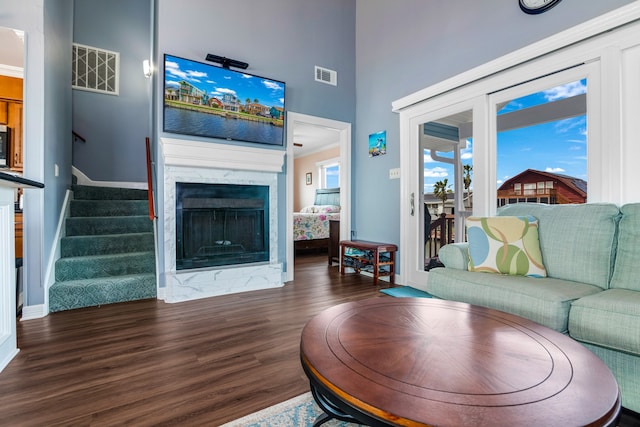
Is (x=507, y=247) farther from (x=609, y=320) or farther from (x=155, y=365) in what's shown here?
(x=155, y=365)

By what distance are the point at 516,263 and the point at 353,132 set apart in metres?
2.97

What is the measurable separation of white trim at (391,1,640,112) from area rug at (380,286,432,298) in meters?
2.14

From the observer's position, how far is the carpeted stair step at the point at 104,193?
411cm

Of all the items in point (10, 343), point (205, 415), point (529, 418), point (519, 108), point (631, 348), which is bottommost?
point (205, 415)

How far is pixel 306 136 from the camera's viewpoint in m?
7.43

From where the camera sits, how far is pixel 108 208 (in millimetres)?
4000

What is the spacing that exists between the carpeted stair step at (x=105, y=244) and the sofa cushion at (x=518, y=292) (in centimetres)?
323

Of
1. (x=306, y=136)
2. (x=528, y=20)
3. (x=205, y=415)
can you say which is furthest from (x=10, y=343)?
(x=306, y=136)

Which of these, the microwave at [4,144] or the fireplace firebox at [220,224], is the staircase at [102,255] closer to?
the fireplace firebox at [220,224]

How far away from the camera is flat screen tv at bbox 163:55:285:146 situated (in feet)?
10.3

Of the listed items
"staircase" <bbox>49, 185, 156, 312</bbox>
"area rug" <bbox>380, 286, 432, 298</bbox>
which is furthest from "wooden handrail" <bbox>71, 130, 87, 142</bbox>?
"area rug" <bbox>380, 286, 432, 298</bbox>

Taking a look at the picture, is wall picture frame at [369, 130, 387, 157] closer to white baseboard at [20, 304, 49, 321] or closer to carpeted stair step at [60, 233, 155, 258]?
carpeted stair step at [60, 233, 155, 258]

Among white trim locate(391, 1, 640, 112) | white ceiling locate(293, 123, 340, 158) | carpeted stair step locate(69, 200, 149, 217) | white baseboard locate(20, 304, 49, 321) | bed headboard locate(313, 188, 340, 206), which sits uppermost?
white ceiling locate(293, 123, 340, 158)

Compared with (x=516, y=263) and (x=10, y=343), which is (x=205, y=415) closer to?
(x=10, y=343)
